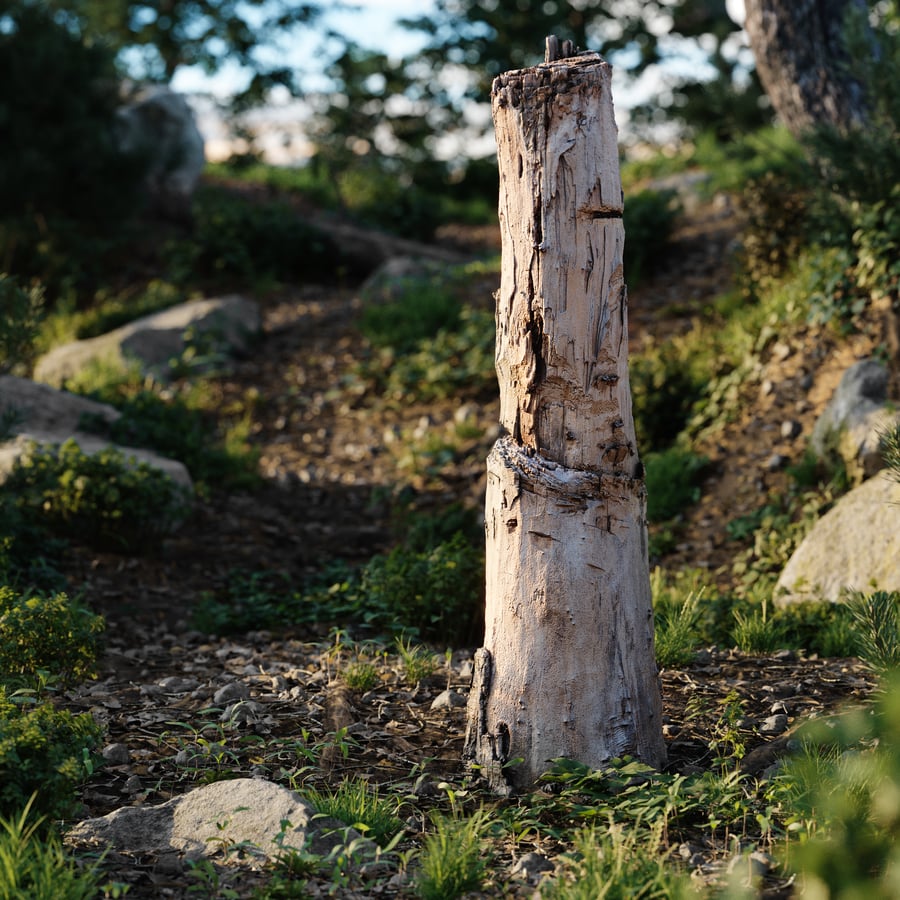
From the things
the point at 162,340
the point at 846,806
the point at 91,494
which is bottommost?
the point at 846,806

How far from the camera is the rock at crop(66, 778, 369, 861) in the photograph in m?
3.07

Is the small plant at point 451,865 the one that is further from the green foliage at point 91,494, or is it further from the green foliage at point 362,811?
the green foliage at point 91,494

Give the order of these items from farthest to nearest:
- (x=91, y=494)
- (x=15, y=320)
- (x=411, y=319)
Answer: (x=411, y=319)
(x=91, y=494)
(x=15, y=320)

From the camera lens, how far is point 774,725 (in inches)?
154

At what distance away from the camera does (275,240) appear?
519 inches

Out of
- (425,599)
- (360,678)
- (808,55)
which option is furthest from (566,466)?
(808,55)

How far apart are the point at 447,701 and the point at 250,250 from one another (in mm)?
9965

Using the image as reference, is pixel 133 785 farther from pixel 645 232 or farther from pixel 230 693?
pixel 645 232

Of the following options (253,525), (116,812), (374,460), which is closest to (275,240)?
(374,460)

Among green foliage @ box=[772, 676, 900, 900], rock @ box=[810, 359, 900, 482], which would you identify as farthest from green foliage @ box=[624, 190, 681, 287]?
green foliage @ box=[772, 676, 900, 900]

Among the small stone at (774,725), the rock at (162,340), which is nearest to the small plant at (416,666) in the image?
the small stone at (774,725)

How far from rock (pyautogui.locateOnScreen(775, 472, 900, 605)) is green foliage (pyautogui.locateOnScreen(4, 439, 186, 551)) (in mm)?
3862

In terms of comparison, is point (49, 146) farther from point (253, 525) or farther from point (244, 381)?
point (253, 525)

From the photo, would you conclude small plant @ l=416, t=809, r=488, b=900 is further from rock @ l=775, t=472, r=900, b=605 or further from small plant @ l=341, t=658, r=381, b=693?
rock @ l=775, t=472, r=900, b=605
